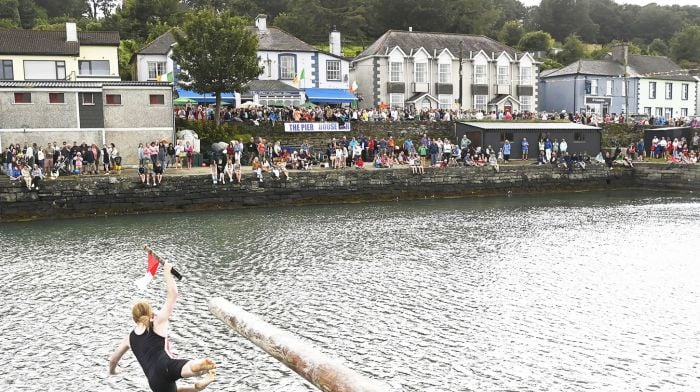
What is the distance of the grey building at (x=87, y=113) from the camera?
33531 millimetres

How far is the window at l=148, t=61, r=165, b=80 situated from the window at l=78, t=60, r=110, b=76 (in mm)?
4470

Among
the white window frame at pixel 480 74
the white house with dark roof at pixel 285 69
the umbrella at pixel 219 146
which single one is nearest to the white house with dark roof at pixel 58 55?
the white house with dark roof at pixel 285 69

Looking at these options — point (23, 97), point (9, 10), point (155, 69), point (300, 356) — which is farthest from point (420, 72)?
point (9, 10)

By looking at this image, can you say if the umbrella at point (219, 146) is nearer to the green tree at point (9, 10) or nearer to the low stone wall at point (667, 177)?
the low stone wall at point (667, 177)

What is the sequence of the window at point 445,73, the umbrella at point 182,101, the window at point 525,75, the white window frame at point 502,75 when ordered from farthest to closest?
the window at point 525,75
the white window frame at point 502,75
the window at point 445,73
the umbrella at point 182,101

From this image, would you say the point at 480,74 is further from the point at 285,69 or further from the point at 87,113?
the point at 87,113

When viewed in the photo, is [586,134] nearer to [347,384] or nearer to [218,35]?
[218,35]

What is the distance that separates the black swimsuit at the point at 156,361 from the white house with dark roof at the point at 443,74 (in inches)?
1871

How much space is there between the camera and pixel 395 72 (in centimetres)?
5538

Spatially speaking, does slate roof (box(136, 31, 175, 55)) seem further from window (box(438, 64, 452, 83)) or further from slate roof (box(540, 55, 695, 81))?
slate roof (box(540, 55, 695, 81))

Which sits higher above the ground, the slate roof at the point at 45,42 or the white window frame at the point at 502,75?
the slate roof at the point at 45,42

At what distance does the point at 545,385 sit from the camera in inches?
439

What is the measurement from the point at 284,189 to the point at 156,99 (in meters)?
8.53

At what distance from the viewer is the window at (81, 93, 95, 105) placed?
34.5 m
